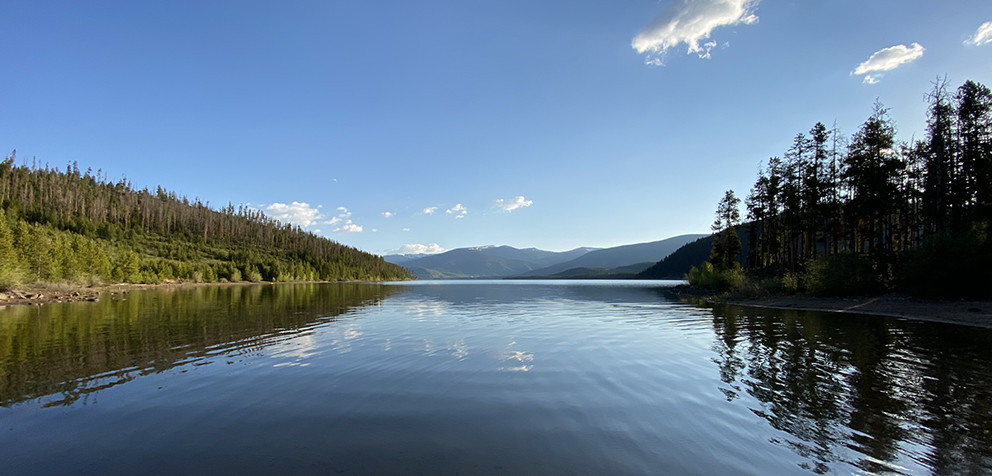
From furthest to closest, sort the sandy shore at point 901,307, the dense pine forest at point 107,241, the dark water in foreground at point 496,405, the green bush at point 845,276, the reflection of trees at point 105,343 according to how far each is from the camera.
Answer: the dense pine forest at point 107,241, the green bush at point 845,276, the sandy shore at point 901,307, the reflection of trees at point 105,343, the dark water in foreground at point 496,405

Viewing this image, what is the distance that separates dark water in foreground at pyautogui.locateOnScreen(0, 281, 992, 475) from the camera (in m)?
8.27

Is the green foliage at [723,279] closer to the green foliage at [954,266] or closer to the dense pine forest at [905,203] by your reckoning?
the dense pine forest at [905,203]

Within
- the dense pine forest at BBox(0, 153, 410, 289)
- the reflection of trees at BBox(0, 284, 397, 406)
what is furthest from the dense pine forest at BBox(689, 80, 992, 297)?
the dense pine forest at BBox(0, 153, 410, 289)

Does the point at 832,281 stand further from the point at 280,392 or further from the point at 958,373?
the point at 280,392

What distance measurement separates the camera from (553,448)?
890cm

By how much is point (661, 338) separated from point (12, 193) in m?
220

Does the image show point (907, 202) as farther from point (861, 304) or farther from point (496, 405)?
point (496, 405)

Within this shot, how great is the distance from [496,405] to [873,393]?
11169 millimetres

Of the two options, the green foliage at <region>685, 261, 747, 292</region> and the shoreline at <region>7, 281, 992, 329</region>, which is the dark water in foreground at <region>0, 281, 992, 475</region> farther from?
the green foliage at <region>685, 261, 747, 292</region>

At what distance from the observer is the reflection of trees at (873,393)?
8.47 meters

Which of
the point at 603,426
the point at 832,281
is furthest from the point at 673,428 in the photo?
the point at 832,281

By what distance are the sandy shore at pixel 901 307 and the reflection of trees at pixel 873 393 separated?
25.3ft

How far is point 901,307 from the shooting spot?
125 feet

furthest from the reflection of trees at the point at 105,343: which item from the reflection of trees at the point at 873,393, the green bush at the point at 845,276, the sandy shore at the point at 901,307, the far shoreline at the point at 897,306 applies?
the green bush at the point at 845,276
